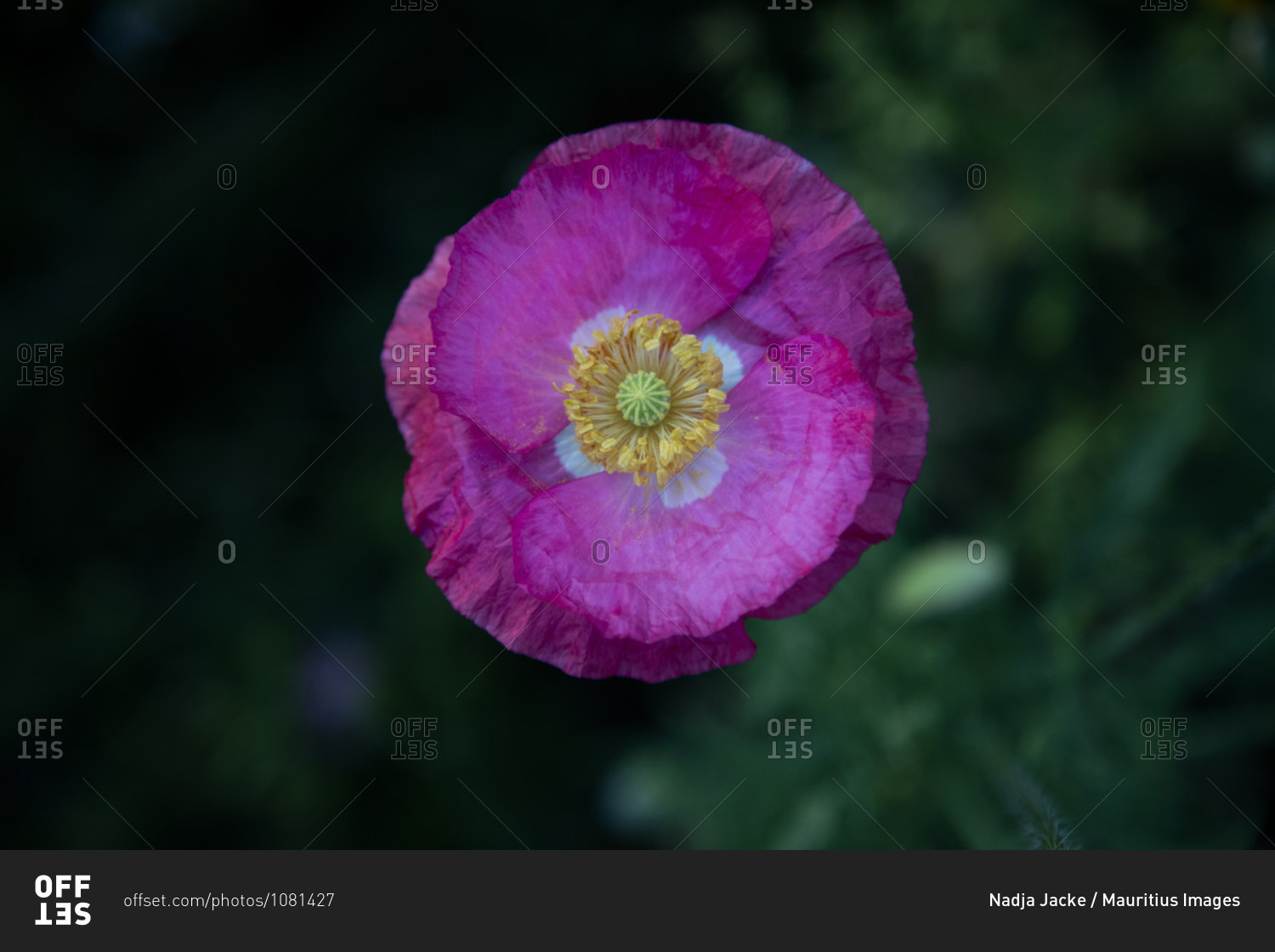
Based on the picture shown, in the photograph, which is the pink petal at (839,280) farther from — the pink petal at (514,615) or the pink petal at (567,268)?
the pink petal at (514,615)

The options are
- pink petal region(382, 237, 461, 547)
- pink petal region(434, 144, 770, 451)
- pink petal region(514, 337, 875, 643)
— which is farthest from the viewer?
pink petal region(382, 237, 461, 547)

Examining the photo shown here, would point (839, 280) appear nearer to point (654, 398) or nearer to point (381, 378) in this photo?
point (654, 398)

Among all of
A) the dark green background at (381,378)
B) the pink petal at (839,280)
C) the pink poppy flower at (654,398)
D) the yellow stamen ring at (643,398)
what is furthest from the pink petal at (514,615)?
the dark green background at (381,378)

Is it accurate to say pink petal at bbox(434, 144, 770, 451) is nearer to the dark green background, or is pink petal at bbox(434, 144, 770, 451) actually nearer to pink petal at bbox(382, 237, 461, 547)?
pink petal at bbox(382, 237, 461, 547)

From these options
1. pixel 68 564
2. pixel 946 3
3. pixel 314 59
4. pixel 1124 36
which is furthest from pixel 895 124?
pixel 68 564

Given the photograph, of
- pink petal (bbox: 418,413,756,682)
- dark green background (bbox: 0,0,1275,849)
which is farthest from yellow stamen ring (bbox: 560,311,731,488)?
dark green background (bbox: 0,0,1275,849)

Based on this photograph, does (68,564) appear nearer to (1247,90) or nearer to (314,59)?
(314,59)
